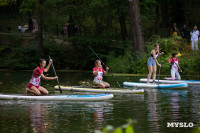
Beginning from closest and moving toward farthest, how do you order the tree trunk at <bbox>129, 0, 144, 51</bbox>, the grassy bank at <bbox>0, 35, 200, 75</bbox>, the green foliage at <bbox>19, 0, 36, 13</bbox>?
1. the grassy bank at <bbox>0, 35, 200, 75</bbox>
2. the tree trunk at <bbox>129, 0, 144, 51</bbox>
3. the green foliage at <bbox>19, 0, 36, 13</bbox>

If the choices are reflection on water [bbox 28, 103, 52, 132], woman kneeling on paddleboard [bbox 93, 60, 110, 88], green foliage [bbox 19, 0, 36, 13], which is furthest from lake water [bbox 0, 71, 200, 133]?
green foliage [bbox 19, 0, 36, 13]

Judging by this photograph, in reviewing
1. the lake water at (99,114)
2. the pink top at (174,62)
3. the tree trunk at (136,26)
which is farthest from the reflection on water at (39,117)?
the tree trunk at (136,26)

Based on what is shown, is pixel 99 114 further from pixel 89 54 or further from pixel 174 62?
pixel 89 54

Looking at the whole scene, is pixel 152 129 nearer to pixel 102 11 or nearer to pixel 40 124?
pixel 40 124

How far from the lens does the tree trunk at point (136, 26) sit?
3051cm

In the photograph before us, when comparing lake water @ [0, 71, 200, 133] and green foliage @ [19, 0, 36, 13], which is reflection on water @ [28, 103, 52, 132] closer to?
lake water @ [0, 71, 200, 133]

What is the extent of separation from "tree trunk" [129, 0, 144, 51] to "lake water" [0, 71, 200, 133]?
1481 centimetres

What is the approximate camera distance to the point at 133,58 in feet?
102

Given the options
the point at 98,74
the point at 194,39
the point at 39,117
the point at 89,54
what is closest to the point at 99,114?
the point at 39,117

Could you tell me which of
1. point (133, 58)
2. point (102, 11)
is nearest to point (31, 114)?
point (133, 58)

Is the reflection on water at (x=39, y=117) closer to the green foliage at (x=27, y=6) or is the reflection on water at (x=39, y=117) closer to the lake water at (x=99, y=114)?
the lake water at (x=99, y=114)

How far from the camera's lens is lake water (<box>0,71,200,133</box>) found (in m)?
9.83

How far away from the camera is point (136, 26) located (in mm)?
30906

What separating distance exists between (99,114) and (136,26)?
778 inches
